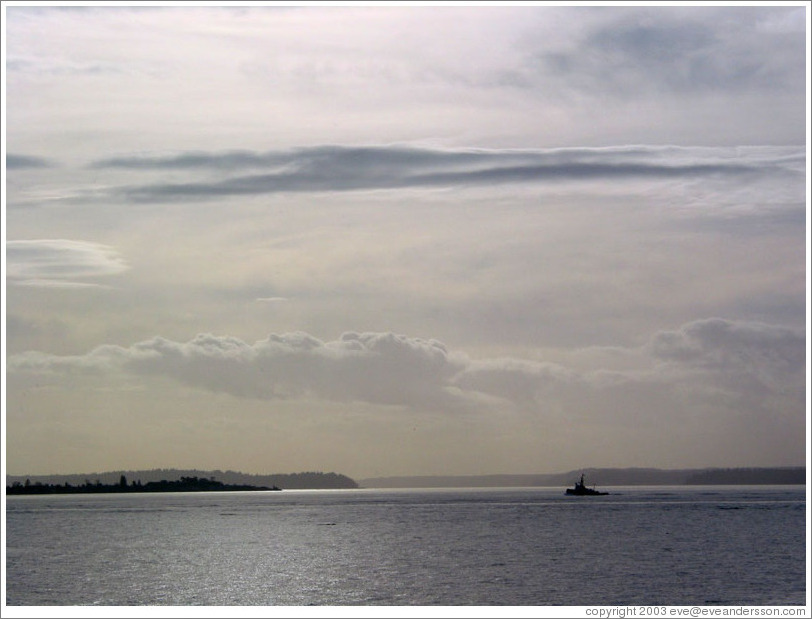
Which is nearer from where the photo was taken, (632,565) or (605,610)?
(605,610)

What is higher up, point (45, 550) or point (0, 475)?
point (0, 475)

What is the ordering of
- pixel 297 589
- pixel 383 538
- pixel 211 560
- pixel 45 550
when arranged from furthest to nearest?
1. pixel 383 538
2. pixel 45 550
3. pixel 211 560
4. pixel 297 589

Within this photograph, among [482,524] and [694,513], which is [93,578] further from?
[694,513]

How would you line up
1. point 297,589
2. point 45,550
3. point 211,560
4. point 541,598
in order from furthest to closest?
point 45,550
point 211,560
point 297,589
point 541,598

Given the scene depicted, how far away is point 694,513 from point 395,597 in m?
124

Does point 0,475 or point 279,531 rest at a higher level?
point 0,475

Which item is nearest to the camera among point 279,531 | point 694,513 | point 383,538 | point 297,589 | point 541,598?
point 541,598

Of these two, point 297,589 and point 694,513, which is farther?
point 694,513

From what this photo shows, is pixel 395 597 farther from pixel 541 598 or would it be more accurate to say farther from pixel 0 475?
pixel 0 475

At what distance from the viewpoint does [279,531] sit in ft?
461

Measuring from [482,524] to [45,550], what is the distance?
61.4m

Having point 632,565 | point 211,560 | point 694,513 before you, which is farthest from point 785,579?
point 694,513

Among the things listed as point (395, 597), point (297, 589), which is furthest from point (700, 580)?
point (297, 589)

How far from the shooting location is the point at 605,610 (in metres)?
51.5
